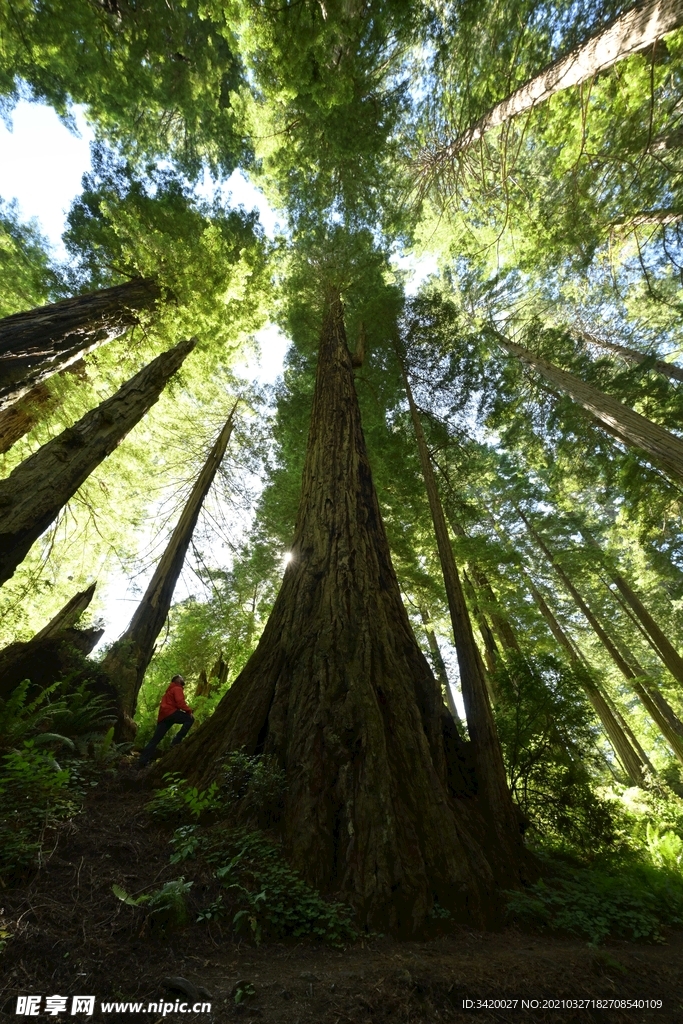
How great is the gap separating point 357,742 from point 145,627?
5.18 metres

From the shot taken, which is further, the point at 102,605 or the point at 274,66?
the point at 102,605

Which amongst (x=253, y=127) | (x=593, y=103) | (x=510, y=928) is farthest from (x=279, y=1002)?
(x=253, y=127)

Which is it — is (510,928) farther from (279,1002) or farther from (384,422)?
(384,422)

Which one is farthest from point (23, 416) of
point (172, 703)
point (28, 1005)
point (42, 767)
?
point (28, 1005)

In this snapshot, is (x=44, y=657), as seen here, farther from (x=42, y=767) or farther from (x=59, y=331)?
(x=59, y=331)

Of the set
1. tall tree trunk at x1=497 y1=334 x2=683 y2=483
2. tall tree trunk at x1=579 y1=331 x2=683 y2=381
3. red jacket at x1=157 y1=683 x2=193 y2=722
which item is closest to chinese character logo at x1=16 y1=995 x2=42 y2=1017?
red jacket at x1=157 y1=683 x2=193 y2=722

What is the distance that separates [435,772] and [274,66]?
881 cm

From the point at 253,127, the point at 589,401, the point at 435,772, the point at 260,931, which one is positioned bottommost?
the point at 260,931

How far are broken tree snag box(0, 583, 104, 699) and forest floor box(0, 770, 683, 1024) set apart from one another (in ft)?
11.5

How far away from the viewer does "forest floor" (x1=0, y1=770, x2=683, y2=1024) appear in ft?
4.47

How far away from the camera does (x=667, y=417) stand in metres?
8.73

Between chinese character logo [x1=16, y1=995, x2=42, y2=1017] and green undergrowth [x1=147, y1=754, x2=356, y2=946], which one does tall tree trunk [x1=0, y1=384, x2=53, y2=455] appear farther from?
chinese character logo [x1=16, y1=995, x2=42, y2=1017]

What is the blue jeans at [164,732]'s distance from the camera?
14.7ft

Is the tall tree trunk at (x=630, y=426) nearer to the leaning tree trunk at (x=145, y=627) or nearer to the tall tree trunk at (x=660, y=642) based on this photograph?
the tall tree trunk at (x=660, y=642)
